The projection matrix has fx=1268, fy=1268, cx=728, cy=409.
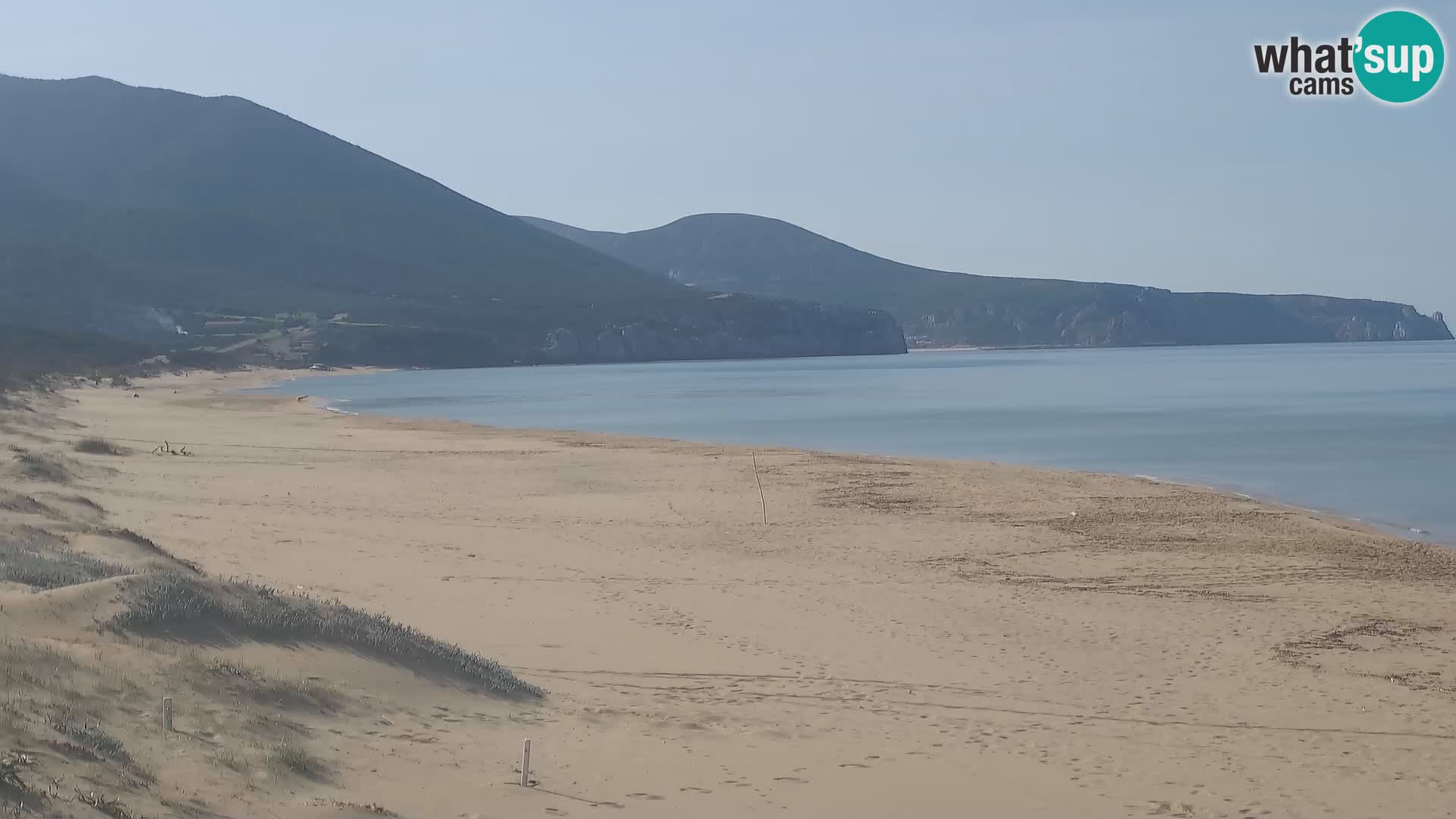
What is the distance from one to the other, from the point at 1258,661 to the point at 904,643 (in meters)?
3.54

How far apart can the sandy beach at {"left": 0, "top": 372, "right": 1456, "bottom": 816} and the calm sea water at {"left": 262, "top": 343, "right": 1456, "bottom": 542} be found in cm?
675

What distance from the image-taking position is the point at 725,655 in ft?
40.6

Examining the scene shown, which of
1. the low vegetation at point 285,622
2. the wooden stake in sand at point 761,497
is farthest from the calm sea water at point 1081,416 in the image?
the low vegetation at point 285,622

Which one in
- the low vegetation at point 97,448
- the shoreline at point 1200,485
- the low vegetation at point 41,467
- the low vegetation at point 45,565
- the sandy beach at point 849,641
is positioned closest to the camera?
the sandy beach at point 849,641

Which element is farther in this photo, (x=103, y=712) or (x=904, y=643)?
(x=904, y=643)

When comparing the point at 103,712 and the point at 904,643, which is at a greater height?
the point at 103,712

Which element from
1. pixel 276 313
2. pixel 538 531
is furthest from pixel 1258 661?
pixel 276 313

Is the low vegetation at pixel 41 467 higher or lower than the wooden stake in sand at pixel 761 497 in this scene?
higher

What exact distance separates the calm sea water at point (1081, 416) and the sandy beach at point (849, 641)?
6.75m

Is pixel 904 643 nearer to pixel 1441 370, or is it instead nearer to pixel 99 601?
pixel 99 601

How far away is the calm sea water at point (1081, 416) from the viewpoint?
33844 mm

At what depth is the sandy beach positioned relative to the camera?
854 cm

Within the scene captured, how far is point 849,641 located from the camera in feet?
43.7

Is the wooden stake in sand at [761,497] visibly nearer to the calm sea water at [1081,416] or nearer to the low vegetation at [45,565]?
the calm sea water at [1081,416]
